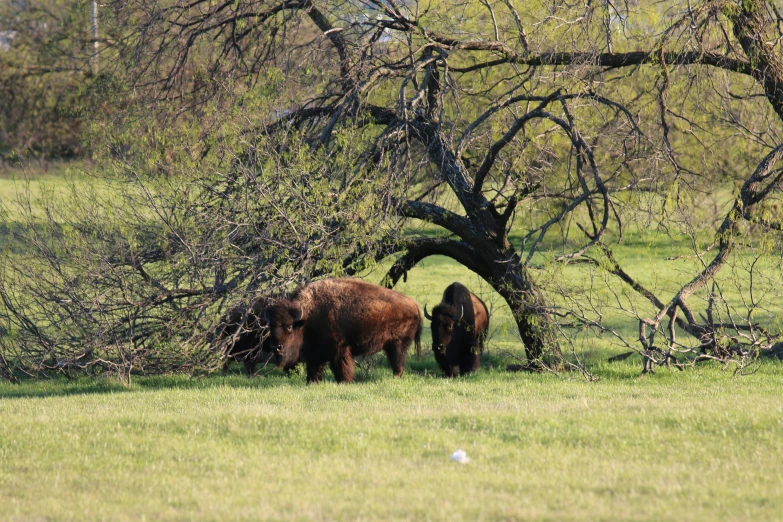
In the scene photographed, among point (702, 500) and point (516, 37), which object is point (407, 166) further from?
point (702, 500)

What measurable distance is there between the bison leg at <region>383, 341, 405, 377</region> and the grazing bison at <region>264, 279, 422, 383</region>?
23cm

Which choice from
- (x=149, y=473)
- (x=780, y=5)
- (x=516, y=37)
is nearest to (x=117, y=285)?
(x=149, y=473)

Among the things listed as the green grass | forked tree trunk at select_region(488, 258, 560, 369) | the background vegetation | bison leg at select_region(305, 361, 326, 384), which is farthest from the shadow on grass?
forked tree trunk at select_region(488, 258, 560, 369)

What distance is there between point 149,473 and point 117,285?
5858 millimetres

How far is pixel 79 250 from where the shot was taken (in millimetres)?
14367

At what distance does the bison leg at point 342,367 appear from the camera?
14.6 metres

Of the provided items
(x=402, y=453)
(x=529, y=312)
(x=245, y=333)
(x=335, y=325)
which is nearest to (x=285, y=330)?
(x=335, y=325)

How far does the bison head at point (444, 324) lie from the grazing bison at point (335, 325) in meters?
0.78

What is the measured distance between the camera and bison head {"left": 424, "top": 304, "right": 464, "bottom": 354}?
1528cm

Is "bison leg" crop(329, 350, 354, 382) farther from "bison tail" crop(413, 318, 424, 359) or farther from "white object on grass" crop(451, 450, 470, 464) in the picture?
"white object on grass" crop(451, 450, 470, 464)

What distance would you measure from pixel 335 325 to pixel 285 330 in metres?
0.83

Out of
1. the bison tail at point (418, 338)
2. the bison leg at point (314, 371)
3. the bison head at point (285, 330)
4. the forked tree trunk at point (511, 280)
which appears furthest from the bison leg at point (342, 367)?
the forked tree trunk at point (511, 280)

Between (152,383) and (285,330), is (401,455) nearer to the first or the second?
(285,330)

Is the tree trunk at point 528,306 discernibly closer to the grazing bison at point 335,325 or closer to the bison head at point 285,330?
the grazing bison at point 335,325
